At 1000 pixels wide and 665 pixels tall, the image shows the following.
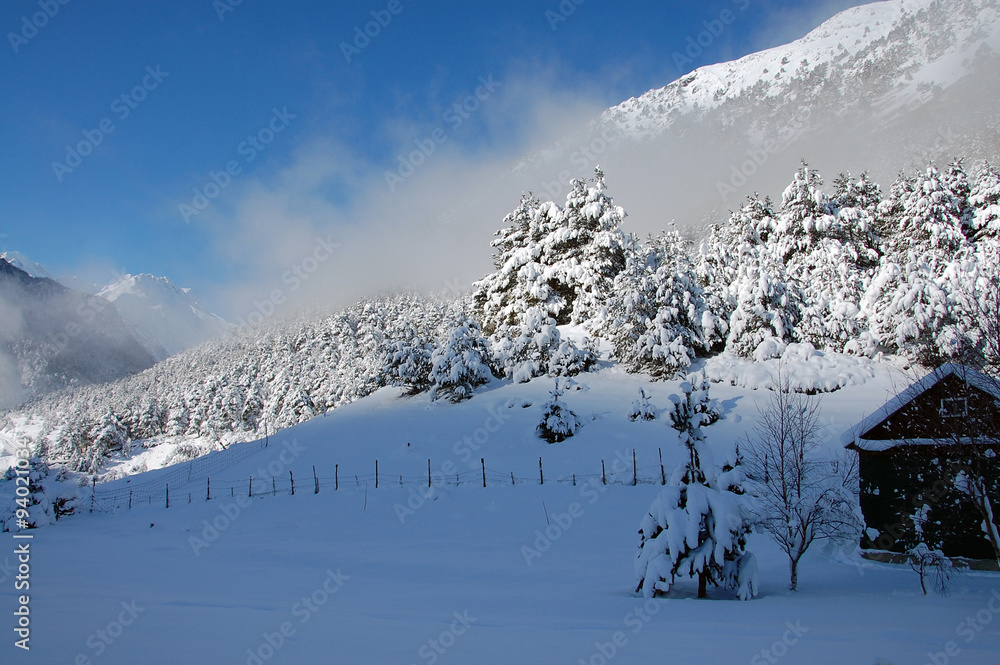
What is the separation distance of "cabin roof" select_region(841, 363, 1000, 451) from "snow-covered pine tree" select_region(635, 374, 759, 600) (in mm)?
5159

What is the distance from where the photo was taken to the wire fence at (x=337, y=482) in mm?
23375

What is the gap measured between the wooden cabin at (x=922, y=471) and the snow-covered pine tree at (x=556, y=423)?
13.8 m

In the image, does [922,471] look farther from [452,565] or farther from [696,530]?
[452,565]

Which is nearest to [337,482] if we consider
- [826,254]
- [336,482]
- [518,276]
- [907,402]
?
[336,482]

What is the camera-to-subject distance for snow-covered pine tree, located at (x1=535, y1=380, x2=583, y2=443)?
27734 mm

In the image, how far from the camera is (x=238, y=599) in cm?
909

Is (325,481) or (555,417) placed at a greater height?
(555,417)

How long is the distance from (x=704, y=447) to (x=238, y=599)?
360 inches

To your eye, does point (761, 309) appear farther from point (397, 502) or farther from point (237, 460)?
point (237, 460)

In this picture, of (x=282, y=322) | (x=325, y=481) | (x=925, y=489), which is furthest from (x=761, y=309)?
(x=282, y=322)

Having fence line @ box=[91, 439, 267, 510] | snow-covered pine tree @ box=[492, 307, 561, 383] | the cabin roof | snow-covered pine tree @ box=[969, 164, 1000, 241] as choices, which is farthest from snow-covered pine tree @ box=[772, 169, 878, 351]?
fence line @ box=[91, 439, 267, 510]

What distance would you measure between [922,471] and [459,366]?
25.5 m

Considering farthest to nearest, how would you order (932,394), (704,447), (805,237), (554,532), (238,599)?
(805,237), (554,532), (932,394), (704,447), (238,599)

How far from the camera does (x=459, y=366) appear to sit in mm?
35688
